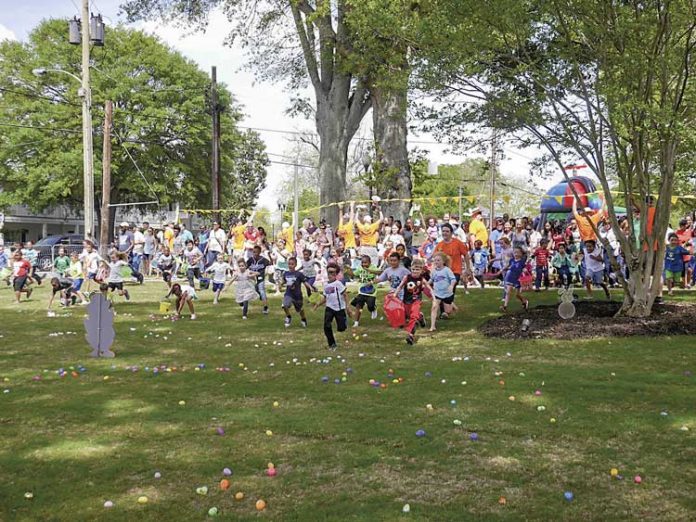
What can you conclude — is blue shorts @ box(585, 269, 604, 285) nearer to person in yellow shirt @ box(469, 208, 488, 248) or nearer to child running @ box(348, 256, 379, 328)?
person in yellow shirt @ box(469, 208, 488, 248)

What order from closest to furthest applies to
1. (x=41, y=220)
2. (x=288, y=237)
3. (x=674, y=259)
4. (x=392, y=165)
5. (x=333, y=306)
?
(x=333, y=306) < (x=674, y=259) < (x=392, y=165) < (x=288, y=237) < (x=41, y=220)

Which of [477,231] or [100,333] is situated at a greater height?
[477,231]

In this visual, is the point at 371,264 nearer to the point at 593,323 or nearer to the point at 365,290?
the point at 365,290

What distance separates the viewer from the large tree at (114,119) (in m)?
42.8

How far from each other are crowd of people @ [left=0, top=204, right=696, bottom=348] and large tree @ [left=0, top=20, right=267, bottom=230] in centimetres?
2090

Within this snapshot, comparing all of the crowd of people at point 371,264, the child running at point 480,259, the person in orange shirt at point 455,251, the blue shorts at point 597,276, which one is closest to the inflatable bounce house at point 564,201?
the crowd of people at point 371,264

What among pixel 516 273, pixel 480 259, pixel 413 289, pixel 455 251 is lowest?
pixel 413 289

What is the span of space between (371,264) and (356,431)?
10585mm

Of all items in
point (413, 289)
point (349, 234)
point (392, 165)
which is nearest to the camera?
point (413, 289)

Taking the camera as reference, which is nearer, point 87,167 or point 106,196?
point 87,167

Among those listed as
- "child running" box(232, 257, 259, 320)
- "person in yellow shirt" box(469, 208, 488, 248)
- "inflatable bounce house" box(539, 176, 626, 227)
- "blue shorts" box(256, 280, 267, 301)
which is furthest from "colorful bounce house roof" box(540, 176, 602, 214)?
"child running" box(232, 257, 259, 320)

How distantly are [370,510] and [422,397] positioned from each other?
298 cm

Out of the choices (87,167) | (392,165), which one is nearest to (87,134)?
(87,167)

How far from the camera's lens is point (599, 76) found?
1183 centimetres
